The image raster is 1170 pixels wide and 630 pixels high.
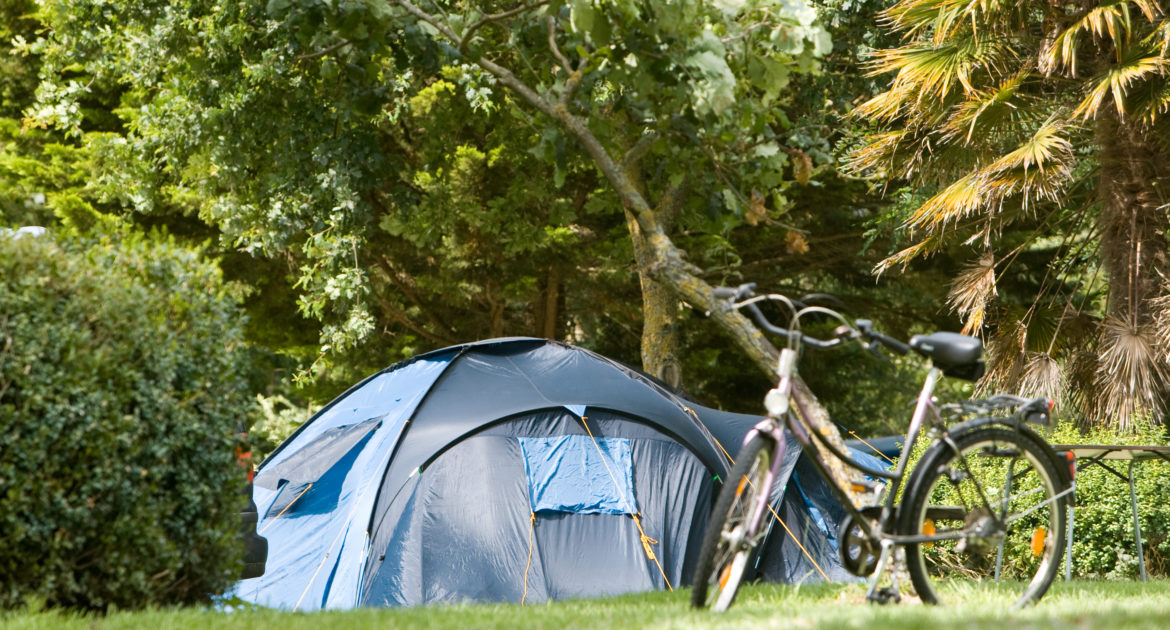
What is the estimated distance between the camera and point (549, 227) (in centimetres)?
1158

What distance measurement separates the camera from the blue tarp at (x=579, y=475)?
22.5 ft

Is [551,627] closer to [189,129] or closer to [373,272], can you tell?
[189,129]

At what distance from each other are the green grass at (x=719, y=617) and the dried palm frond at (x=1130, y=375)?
3297 millimetres

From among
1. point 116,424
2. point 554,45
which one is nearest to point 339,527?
point 554,45

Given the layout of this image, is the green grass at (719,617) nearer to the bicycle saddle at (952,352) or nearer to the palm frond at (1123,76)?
the bicycle saddle at (952,352)

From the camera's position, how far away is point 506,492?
22.2ft

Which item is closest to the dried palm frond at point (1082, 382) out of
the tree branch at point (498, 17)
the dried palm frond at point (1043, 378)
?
the dried palm frond at point (1043, 378)

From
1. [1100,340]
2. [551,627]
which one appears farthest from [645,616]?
[1100,340]

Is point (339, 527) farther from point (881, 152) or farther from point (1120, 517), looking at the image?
point (1120, 517)

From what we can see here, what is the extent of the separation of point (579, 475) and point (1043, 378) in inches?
145

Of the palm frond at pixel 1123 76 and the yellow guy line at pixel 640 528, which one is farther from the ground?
the palm frond at pixel 1123 76

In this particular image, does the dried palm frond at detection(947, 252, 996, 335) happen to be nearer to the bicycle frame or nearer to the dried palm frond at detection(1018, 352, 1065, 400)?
the dried palm frond at detection(1018, 352, 1065, 400)

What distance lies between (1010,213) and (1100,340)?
121 cm

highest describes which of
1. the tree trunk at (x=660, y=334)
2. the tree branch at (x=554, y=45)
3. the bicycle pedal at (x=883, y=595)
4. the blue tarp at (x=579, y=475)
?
the tree branch at (x=554, y=45)
